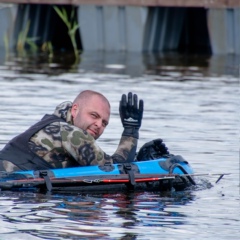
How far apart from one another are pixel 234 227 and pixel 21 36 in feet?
62.0

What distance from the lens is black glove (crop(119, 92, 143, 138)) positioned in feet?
31.7

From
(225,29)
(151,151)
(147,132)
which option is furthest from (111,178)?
(225,29)

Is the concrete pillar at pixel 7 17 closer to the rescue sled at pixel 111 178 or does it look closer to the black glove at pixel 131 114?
the rescue sled at pixel 111 178

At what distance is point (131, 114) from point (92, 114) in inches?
20.8

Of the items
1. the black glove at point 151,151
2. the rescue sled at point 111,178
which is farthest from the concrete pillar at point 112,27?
the rescue sled at point 111,178

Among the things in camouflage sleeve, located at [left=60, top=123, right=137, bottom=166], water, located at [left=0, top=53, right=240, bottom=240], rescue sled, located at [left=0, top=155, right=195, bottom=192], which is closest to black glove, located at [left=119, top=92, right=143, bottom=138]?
camouflage sleeve, located at [left=60, top=123, right=137, bottom=166]

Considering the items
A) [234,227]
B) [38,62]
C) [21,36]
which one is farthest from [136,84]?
[234,227]

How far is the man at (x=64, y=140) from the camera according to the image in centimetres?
922

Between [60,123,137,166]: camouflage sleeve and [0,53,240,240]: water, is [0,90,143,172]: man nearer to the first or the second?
[60,123,137,166]: camouflage sleeve

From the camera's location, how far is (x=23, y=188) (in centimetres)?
923

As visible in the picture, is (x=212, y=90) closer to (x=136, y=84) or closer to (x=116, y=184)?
(x=136, y=84)

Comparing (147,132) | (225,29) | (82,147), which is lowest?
(147,132)

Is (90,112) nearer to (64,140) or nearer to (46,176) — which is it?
(64,140)

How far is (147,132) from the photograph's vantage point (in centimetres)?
1347
